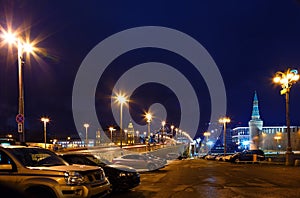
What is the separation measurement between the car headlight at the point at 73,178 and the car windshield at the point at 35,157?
1.14 metres

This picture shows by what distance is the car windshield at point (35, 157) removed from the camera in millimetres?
8547

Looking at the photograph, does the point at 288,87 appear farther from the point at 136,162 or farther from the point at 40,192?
the point at 40,192

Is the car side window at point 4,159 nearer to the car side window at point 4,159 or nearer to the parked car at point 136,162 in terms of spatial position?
the car side window at point 4,159

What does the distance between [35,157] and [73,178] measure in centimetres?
168

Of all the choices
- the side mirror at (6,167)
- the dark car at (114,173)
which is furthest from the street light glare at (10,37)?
the side mirror at (6,167)

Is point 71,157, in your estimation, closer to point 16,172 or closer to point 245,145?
point 16,172

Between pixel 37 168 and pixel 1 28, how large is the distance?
463 inches

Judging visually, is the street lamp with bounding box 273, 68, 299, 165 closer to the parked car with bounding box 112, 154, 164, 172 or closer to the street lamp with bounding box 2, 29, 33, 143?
the parked car with bounding box 112, 154, 164, 172

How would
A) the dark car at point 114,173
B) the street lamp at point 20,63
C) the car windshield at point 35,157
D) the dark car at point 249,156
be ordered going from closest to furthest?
the car windshield at point 35,157
the dark car at point 114,173
the street lamp at point 20,63
the dark car at point 249,156

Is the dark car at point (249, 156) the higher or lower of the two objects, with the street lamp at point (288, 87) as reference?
lower

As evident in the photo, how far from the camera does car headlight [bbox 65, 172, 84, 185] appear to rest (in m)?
8.00

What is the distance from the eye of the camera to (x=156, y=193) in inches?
488

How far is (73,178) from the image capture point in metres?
8.07

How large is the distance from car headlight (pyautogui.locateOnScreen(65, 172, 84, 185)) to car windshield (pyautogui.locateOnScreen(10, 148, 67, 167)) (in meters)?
1.14
